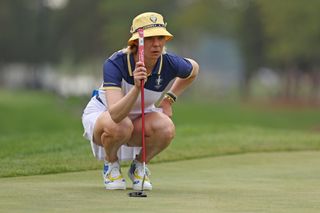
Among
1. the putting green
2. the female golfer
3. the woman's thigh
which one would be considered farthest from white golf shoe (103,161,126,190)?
the woman's thigh

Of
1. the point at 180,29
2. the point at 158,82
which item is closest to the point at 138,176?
the point at 158,82

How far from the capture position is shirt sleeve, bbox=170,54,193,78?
30.3 feet

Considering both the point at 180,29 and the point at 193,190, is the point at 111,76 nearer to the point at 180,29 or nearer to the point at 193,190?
the point at 193,190

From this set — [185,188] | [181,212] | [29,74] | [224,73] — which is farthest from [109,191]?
[224,73]

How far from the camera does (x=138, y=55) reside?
8727 mm

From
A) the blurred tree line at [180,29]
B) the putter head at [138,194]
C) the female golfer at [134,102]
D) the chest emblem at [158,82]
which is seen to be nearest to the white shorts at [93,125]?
the female golfer at [134,102]

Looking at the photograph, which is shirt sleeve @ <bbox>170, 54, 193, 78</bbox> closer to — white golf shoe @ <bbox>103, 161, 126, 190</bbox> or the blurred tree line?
white golf shoe @ <bbox>103, 161, 126, 190</bbox>

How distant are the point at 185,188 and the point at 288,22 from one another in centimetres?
4176

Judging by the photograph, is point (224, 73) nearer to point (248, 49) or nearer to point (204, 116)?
point (248, 49)

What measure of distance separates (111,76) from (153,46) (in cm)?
41

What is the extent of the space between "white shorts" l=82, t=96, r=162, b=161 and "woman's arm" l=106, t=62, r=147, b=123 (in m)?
0.44

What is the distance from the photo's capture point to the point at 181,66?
931cm

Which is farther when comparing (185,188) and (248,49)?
(248,49)

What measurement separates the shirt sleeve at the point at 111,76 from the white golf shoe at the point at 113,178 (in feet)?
2.57
